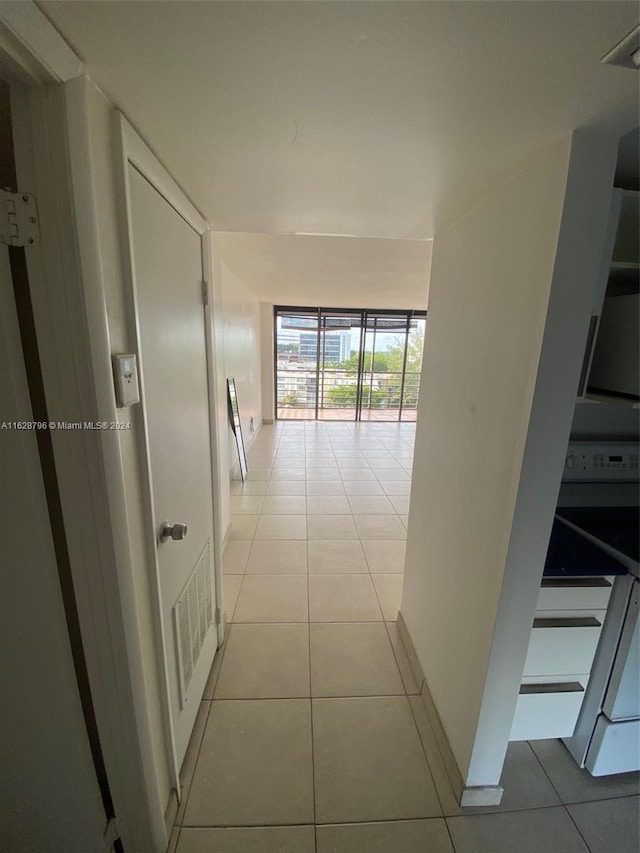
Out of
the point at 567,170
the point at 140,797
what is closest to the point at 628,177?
the point at 567,170

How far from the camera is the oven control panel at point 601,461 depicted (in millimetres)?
1543

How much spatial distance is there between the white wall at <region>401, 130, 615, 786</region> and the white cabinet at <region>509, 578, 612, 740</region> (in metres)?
0.19

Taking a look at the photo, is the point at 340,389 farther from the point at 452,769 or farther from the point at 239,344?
the point at 452,769

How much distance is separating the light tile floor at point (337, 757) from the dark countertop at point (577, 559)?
89 centimetres

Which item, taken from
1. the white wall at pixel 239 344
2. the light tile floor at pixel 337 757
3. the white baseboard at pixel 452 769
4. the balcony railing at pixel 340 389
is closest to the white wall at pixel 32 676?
the light tile floor at pixel 337 757

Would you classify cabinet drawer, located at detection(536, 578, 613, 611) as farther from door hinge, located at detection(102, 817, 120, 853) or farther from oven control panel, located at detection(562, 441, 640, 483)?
door hinge, located at detection(102, 817, 120, 853)

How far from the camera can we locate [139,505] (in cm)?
92

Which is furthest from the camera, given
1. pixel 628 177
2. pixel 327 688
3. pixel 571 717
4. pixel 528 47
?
pixel 327 688

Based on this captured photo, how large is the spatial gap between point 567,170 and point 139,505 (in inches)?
55.8

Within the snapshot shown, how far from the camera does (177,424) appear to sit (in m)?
1.17

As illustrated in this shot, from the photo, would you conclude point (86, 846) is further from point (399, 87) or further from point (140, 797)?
point (399, 87)

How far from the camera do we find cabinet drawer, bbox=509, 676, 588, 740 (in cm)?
125

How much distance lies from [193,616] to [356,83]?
→ 1771 millimetres

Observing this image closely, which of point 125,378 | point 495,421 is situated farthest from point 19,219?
point 495,421
